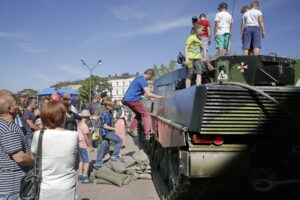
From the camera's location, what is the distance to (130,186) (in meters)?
5.72

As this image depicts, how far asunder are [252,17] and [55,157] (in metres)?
6.07

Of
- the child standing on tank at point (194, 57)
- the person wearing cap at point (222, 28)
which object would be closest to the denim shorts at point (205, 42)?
the person wearing cap at point (222, 28)

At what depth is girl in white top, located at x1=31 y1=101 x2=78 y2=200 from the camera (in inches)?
101

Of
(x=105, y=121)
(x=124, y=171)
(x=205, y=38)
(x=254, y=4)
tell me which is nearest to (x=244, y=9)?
(x=254, y=4)

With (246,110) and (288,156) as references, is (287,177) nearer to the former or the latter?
(288,156)

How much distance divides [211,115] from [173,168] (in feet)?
4.86

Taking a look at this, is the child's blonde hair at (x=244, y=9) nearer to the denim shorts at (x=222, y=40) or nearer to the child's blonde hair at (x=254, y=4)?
the child's blonde hair at (x=254, y=4)

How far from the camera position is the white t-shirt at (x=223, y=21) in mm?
7203

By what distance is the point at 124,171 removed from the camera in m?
6.25

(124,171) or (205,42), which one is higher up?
(205,42)

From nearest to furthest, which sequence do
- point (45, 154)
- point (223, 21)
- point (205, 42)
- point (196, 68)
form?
point (45, 154) < point (196, 68) < point (223, 21) < point (205, 42)

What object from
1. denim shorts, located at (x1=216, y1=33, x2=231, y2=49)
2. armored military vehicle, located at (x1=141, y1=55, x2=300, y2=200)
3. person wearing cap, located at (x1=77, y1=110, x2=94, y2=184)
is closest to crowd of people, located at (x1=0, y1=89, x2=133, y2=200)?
armored military vehicle, located at (x1=141, y1=55, x2=300, y2=200)

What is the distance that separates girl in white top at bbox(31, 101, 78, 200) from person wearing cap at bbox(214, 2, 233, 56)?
211 inches

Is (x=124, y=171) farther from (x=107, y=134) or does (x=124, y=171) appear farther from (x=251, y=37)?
(x=251, y=37)
